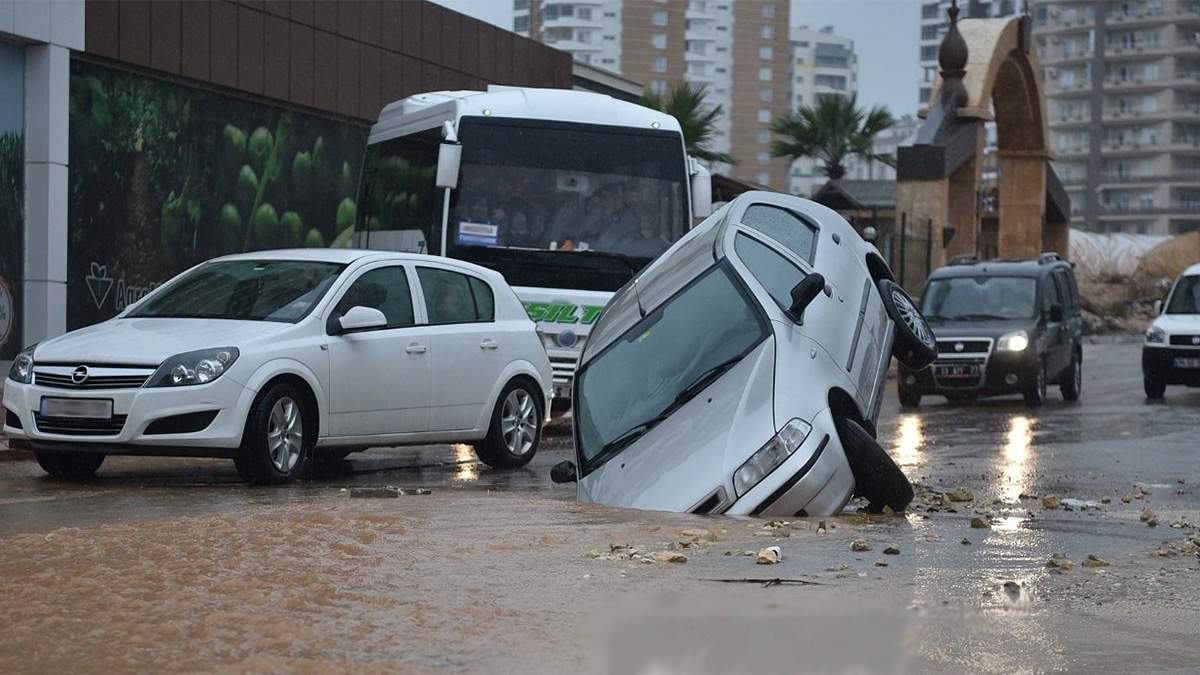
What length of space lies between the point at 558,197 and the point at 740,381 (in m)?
8.32

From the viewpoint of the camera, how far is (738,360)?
368 inches

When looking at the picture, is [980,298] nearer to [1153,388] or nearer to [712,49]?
[1153,388]

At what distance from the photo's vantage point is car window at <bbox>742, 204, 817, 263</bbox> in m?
10.7

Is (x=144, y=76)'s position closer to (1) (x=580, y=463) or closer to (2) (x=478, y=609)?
(1) (x=580, y=463)

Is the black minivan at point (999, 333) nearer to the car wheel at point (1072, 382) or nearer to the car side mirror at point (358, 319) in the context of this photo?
the car wheel at point (1072, 382)

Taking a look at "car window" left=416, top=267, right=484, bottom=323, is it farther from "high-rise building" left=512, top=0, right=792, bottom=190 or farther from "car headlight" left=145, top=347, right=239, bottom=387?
"high-rise building" left=512, top=0, right=792, bottom=190

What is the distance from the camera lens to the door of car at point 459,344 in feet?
43.3

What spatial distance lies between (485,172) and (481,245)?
732 mm

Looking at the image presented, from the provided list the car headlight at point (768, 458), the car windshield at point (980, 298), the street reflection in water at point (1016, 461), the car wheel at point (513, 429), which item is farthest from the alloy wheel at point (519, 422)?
the car windshield at point (980, 298)

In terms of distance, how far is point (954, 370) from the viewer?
21.5 m

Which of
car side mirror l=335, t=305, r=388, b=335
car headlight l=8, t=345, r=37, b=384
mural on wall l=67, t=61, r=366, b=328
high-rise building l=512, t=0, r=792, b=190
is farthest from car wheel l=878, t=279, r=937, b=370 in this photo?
high-rise building l=512, t=0, r=792, b=190

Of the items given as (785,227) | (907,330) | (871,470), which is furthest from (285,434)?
(871,470)

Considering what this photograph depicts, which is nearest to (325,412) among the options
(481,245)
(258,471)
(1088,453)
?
(258,471)

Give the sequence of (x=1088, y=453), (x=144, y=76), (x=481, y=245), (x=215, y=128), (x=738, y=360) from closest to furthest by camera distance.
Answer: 1. (x=738, y=360)
2. (x=1088, y=453)
3. (x=481, y=245)
4. (x=144, y=76)
5. (x=215, y=128)
